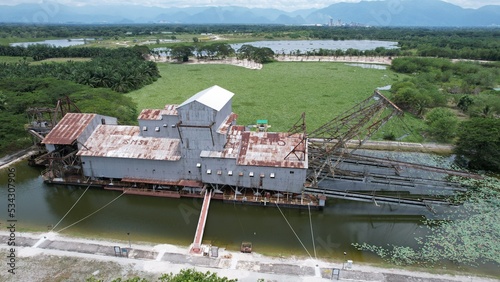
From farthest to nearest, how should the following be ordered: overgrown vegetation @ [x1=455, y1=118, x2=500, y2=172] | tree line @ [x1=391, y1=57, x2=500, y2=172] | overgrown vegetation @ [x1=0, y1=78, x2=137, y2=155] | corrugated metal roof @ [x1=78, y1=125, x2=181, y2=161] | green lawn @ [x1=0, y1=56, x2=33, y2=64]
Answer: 1. green lawn @ [x1=0, y1=56, x2=33, y2=64]
2. overgrown vegetation @ [x1=0, y1=78, x2=137, y2=155]
3. tree line @ [x1=391, y1=57, x2=500, y2=172]
4. overgrown vegetation @ [x1=455, y1=118, x2=500, y2=172]
5. corrugated metal roof @ [x1=78, y1=125, x2=181, y2=161]

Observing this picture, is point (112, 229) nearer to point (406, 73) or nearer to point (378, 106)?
point (378, 106)

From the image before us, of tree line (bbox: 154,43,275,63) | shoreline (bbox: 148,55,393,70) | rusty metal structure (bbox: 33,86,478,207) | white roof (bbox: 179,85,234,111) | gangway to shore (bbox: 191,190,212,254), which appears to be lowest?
gangway to shore (bbox: 191,190,212,254)

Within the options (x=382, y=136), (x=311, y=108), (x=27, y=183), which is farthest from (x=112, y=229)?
(x=311, y=108)

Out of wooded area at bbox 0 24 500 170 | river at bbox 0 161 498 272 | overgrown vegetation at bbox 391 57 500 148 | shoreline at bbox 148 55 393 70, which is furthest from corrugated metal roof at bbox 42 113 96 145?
shoreline at bbox 148 55 393 70

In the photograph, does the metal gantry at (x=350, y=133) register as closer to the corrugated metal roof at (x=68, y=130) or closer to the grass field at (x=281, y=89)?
the grass field at (x=281, y=89)

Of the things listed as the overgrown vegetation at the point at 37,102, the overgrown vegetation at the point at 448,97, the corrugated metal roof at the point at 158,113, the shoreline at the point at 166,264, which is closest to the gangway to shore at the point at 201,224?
the shoreline at the point at 166,264

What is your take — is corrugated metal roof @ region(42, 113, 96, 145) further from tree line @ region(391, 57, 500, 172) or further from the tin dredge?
tree line @ region(391, 57, 500, 172)
